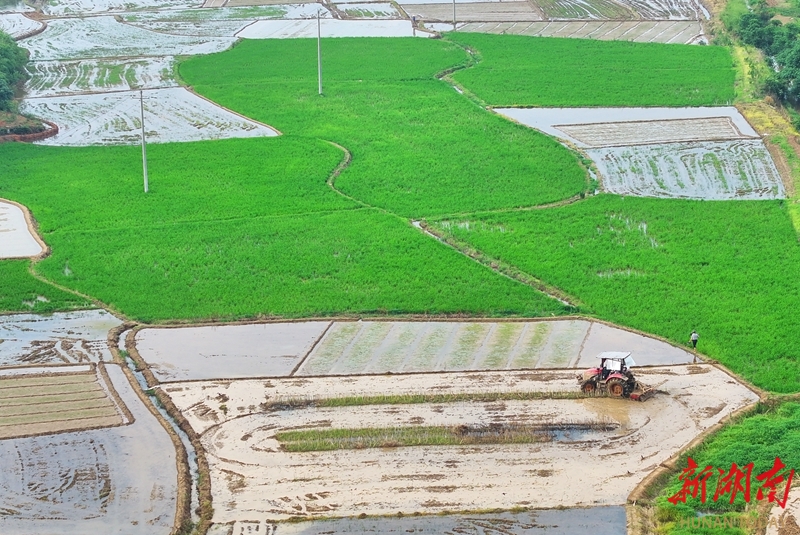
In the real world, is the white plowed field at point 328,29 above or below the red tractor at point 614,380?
above

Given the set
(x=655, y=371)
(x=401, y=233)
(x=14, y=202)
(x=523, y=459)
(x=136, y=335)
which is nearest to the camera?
(x=523, y=459)

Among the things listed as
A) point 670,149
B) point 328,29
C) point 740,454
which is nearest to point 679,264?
point 740,454

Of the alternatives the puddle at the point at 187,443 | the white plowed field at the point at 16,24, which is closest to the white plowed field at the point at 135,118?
the white plowed field at the point at 16,24

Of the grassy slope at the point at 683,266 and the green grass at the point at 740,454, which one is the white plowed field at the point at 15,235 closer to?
the grassy slope at the point at 683,266

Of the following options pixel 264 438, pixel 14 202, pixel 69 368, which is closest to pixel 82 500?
pixel 264 438

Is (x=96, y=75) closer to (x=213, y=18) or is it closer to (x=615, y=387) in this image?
(x=213, y=18)

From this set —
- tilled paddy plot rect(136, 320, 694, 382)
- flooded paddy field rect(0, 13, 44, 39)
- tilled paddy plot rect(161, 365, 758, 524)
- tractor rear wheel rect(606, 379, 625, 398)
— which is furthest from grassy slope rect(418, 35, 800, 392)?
flooded paddy field rect(0, 13, 44, 39)

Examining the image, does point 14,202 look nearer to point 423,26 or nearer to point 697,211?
point 697,211

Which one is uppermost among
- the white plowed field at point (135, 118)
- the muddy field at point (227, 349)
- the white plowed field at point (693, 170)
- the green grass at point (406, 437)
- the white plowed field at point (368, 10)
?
the white plowed field at point (368, 10)
